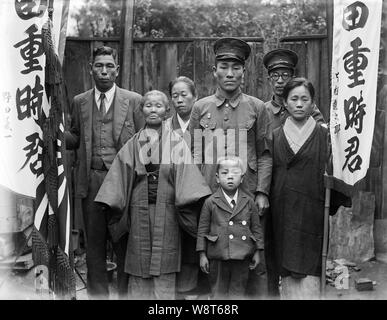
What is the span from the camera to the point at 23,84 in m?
3.90

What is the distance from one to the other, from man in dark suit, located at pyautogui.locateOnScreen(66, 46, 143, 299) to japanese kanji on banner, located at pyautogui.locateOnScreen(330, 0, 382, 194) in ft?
5.54

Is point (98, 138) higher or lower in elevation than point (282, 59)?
lower

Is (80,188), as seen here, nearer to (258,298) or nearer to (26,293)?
(26,293)

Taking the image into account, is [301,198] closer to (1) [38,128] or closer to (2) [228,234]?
(2) [228,234]

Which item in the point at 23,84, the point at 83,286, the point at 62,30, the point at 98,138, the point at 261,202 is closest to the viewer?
the point at 23,84

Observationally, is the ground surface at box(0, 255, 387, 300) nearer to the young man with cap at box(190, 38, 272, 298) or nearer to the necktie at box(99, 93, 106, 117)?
the young man with cap at box(190, 38, 272, 298)

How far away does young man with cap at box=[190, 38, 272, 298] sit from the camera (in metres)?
4.42

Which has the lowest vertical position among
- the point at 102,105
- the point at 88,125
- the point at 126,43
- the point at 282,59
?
the point at 88,125

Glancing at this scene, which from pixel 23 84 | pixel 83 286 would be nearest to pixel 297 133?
pixel 23 84

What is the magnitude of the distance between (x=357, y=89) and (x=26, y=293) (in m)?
3.02

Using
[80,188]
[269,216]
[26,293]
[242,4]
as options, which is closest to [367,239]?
[269,216]

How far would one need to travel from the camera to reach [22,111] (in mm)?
3910

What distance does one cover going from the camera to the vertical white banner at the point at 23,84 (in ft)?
12.8

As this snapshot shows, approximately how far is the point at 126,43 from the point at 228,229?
2.65 meters
